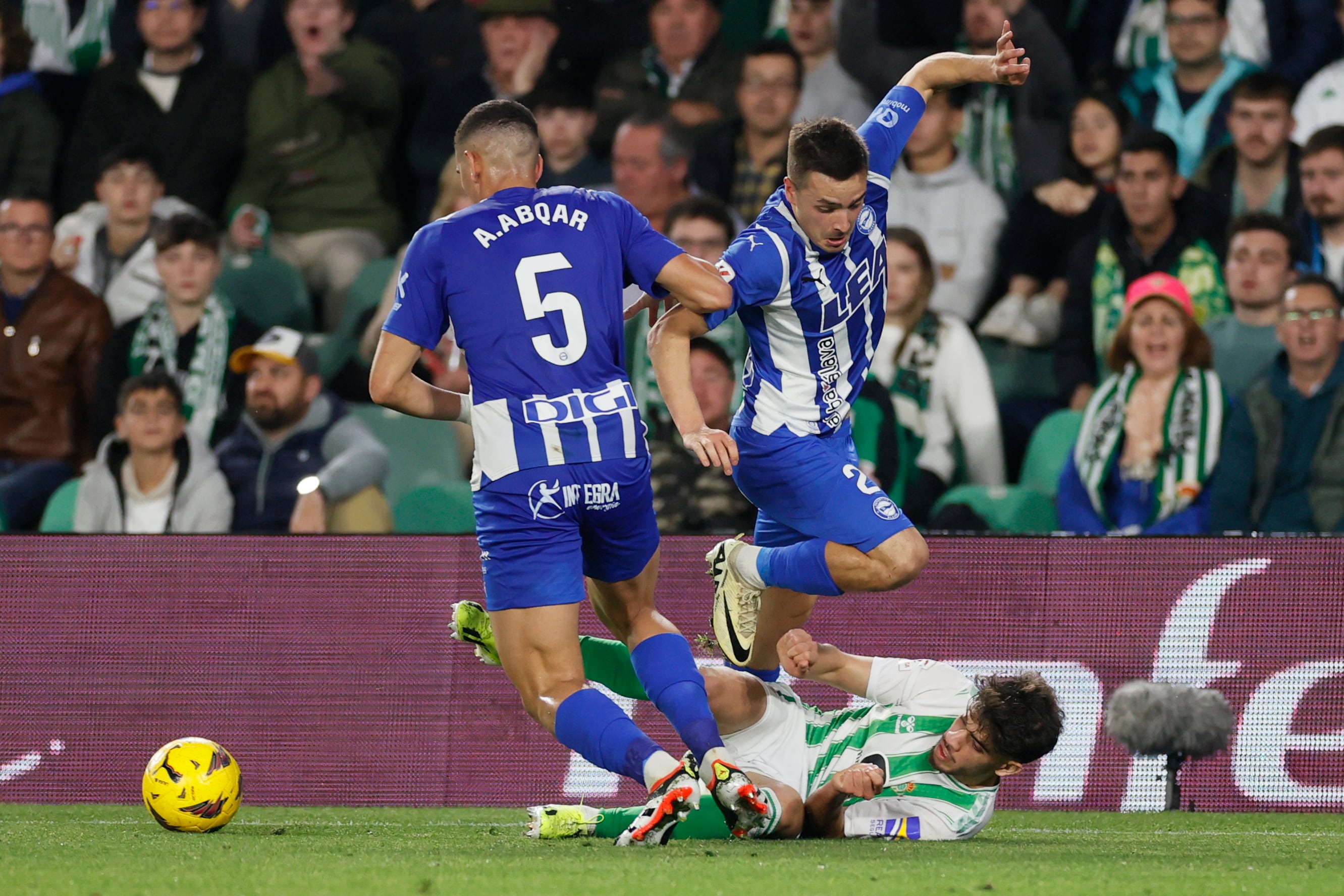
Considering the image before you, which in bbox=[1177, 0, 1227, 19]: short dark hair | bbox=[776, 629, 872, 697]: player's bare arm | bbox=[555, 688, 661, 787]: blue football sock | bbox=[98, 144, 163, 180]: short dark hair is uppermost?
bbox=[1177, 0, 1227, 19]: short dark hair

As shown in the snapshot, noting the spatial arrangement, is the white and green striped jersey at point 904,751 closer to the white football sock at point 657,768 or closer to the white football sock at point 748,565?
the white football sock at point 748,565

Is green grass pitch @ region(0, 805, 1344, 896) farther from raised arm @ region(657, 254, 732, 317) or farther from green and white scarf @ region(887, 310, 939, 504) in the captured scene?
green and white scarf @ region(887, 310, 939, 504)

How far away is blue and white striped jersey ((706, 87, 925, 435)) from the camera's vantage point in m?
5.58

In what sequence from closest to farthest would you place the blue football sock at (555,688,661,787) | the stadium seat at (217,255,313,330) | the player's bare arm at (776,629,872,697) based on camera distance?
the blue football sock at (555,688,661,787), the player's bare arm at (776,629,872,697), the stadium seat at (217,255,313,330)

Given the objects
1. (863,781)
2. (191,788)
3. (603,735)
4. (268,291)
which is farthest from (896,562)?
(268,291)

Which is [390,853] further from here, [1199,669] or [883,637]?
[1199,669]

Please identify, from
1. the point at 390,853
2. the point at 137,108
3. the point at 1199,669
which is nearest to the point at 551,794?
the point at 390,853

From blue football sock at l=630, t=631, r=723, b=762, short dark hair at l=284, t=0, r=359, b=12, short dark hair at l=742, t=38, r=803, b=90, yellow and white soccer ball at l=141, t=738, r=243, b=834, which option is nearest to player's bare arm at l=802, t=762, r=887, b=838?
blue football sock at l=630, t=631, r=723, b=762

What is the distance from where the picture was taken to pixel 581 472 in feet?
16.8

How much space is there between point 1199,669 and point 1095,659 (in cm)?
45

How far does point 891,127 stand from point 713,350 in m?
3.11

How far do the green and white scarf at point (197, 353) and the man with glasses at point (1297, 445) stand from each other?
561 cm

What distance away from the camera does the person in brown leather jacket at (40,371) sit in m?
9.38

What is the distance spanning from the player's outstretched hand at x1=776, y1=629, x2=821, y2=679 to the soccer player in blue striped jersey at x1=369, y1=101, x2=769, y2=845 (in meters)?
0.57
